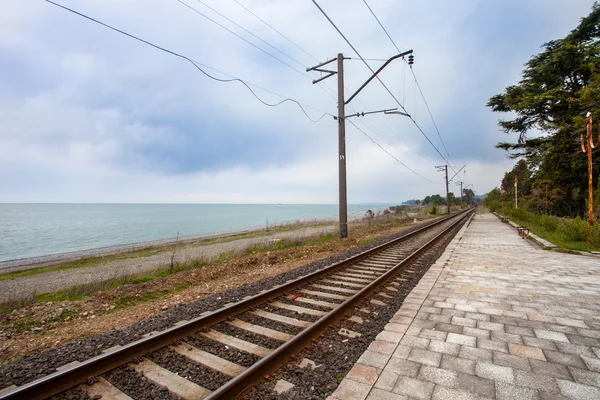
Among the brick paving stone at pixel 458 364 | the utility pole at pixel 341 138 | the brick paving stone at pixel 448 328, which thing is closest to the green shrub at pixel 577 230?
the utility pole at pixel 341 138

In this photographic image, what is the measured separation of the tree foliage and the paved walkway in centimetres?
2102

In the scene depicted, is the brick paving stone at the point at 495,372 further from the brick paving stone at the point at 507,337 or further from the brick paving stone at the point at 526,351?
the brick paving stone at the point at 507,337

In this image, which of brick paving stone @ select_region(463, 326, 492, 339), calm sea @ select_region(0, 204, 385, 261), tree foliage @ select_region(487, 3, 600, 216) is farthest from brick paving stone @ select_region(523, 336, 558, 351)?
calm sea @ select_region(0, 204, 385, 261)

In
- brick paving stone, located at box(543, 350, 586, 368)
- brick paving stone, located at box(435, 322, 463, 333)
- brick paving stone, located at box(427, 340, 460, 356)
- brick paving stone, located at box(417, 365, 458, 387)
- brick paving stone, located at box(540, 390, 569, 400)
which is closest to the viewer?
brick paving stone, located at box(540, 390, 569, 400)

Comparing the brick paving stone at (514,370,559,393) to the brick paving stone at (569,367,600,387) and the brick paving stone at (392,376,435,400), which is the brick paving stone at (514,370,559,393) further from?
the brick paving stone at (392,376,435,400)

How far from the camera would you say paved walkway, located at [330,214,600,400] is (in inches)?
102

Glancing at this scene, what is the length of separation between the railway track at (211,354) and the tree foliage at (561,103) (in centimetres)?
2445

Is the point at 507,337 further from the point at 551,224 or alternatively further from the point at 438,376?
the point at 551,224

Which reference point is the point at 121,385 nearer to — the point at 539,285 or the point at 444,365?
the point at 444,365

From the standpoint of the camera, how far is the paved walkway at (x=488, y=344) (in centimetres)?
258

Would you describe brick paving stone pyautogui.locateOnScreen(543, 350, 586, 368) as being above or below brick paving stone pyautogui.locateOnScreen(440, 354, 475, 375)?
above

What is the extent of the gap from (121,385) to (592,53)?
1371 inches

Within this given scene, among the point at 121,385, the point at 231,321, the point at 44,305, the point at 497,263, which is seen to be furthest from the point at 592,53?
the point at 44,305

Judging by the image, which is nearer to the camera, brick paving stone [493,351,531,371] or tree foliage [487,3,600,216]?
brick paving stone [493,351,531,371]
